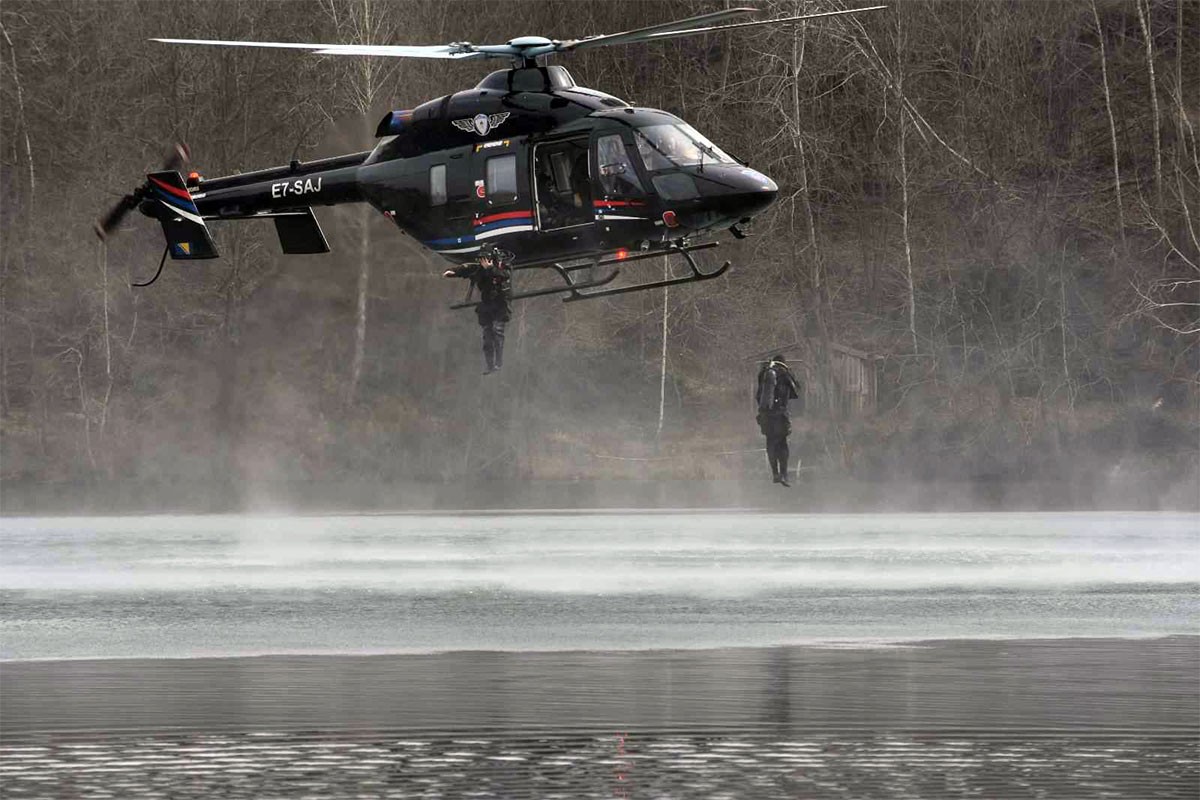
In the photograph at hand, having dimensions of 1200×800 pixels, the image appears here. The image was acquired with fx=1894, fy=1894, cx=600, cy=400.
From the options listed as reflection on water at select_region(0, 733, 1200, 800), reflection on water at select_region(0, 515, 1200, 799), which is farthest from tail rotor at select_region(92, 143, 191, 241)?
reflection on water at select_region(0, 733, 1200, 800)

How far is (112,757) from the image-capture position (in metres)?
11.1

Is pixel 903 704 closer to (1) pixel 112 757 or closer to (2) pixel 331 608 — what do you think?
(1) pixel 112 757

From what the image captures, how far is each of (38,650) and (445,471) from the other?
90.2 ft

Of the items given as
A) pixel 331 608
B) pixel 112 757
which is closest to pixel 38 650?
pixel 331 608

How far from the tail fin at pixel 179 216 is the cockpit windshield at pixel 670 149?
710 centimetres

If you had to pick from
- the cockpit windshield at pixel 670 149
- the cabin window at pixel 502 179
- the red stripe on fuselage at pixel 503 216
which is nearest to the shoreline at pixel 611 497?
the red stripe on fuselage at pixel 503 216

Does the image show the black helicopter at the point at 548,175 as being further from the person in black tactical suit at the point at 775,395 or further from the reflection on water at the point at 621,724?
the reflection on water at the point at 621,724

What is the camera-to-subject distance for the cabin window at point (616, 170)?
24.6m

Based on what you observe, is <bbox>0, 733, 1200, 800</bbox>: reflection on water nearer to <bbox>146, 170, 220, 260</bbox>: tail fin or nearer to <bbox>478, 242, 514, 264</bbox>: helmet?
<bbox>478, 242, 514, 264</bbox>: helmet

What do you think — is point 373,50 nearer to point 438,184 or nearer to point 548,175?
point 548,175

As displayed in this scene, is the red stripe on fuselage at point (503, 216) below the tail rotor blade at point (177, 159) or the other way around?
below

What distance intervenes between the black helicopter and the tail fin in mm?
2524

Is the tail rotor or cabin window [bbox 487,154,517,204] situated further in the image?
the tail rotor

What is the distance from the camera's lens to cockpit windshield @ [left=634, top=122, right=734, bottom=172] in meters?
24.6
